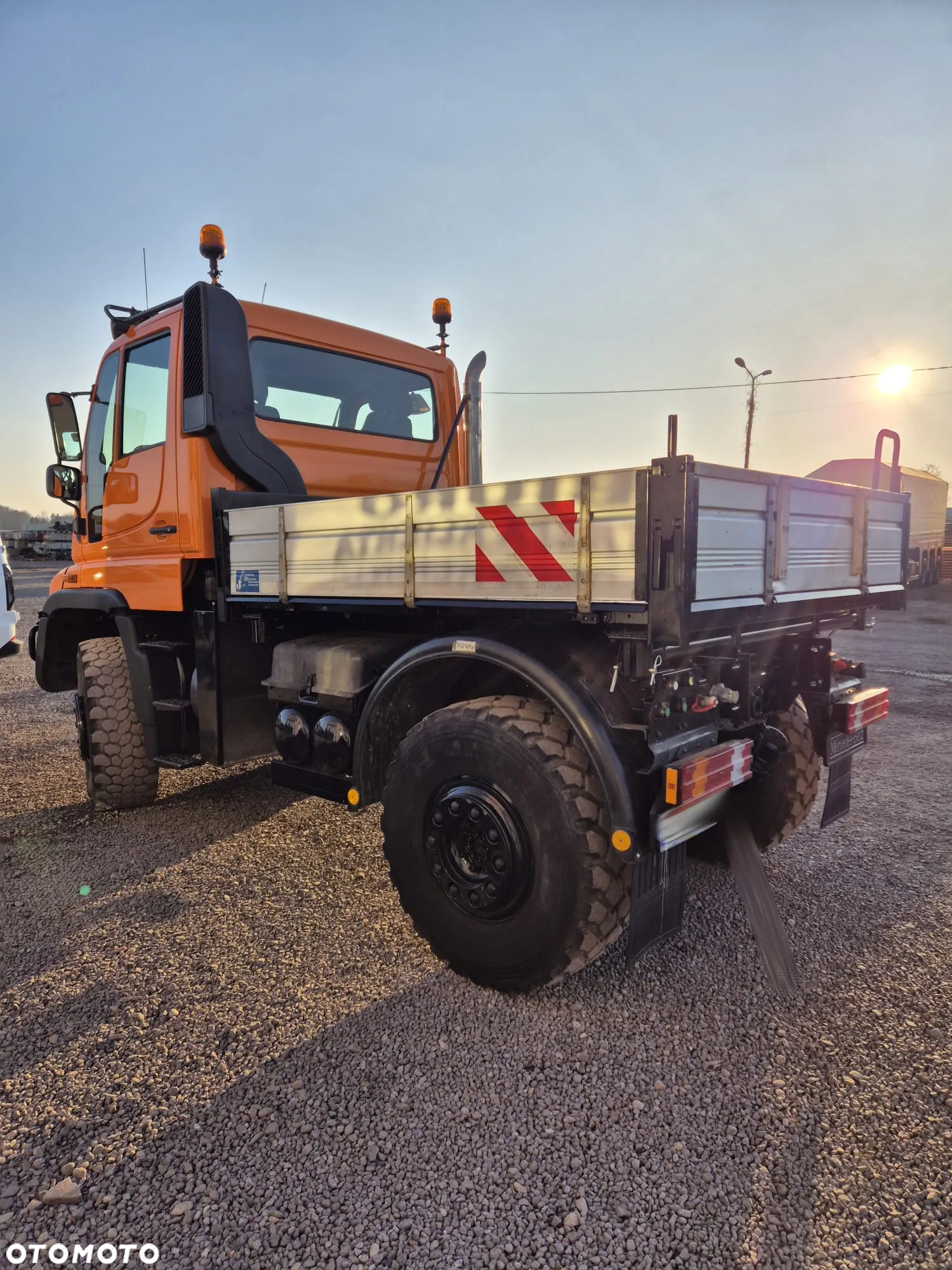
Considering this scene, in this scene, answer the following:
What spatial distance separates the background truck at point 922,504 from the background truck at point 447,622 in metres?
19.1

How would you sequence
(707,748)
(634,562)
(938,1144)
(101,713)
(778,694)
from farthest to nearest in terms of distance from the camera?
(101,713)
(778,694)
(707,748)
(634,562)
(938,1144)

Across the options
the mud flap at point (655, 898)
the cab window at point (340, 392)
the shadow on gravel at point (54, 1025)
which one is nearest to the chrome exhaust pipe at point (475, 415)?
the cab window at point (340, 392)

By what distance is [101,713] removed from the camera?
4586 mm

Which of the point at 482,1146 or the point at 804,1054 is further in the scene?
the point at 804,1054

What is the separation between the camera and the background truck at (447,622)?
2533mm

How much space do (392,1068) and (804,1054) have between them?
1.32 m

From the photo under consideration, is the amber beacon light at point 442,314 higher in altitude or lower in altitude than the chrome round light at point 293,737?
higher

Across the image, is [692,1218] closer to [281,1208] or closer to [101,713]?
[281,1208]

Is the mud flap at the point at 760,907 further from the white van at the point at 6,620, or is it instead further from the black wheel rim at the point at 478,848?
the white van at the point at 6,620

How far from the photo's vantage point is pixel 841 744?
11.7ft

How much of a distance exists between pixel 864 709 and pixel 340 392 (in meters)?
3.47

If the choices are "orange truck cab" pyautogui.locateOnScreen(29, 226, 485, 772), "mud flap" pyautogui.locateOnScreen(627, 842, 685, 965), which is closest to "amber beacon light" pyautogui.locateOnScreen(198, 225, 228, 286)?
"orange truck cab" pyautogui.locateOnScreen(29, 226, 485, 772)

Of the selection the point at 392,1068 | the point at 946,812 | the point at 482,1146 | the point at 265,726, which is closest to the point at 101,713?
the point at 265,726

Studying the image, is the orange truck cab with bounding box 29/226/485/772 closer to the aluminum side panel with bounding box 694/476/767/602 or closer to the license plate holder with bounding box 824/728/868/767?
the aluminum side panel with bounding box 694/476/767/602
